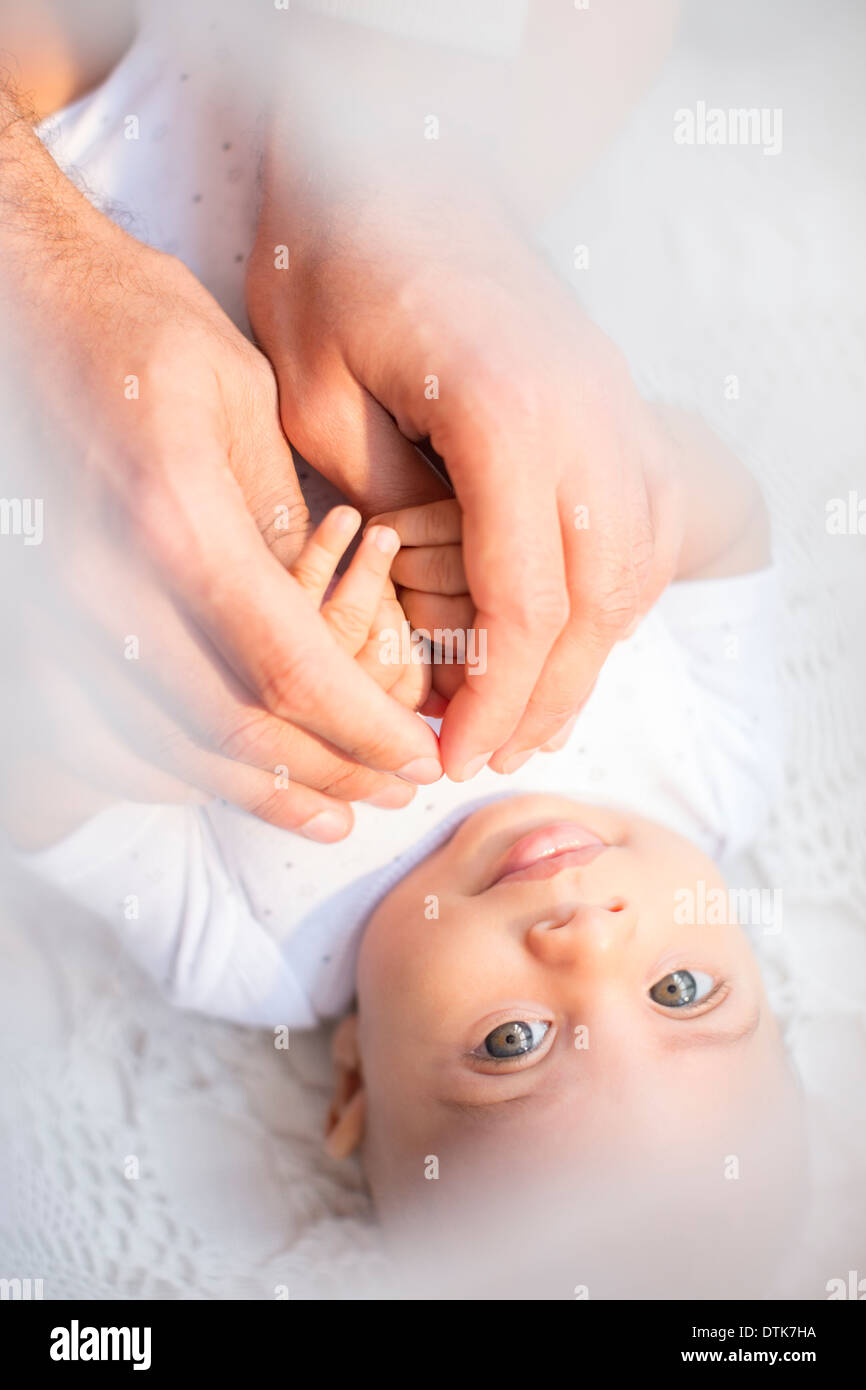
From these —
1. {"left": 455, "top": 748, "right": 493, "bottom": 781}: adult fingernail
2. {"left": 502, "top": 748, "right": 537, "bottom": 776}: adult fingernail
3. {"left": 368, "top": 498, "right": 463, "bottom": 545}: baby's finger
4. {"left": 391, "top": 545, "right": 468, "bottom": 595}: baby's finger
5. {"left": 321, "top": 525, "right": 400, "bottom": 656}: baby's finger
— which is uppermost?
{"left": 368, "top": 498, "right": 463, "bottom": 545}: baby's finger

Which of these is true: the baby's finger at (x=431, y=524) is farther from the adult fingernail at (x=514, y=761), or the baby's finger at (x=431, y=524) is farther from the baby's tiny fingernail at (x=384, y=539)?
the adult fingernail at (x=514, y=761)

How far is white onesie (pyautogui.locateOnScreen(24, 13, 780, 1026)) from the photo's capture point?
1.23 m

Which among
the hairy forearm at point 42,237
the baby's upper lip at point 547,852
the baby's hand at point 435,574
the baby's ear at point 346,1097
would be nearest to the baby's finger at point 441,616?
the baby's hand at point 435,574

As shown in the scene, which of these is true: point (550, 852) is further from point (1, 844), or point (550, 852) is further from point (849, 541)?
point (849, 541)

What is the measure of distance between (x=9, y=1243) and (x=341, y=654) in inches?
36.8

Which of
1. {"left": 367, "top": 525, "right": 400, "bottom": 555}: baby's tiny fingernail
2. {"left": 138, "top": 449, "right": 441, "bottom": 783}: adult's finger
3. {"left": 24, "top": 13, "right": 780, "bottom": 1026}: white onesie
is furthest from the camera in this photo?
{"left": 24, "top": 13, "right": 780, "bottom": 1026}: white onesie

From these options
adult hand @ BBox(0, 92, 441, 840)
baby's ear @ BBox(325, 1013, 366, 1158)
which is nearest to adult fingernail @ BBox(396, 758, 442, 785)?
adult hand @ BBox(0, 92, 441, 840)

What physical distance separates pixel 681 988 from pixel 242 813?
21.3 inches

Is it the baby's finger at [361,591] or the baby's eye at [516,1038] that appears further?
the baby's eye at [516,1038]

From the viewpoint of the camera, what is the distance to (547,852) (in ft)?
3.77

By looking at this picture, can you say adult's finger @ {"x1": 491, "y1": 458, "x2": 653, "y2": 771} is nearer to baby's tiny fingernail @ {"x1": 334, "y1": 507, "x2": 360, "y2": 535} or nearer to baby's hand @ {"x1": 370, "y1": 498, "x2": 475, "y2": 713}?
baby's hand @ {"x1": 370, "y1": 498, "x2": 475, "y2": 713}

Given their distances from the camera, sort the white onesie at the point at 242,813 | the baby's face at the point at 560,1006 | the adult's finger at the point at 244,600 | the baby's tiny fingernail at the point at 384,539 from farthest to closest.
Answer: the white onesie at the point at 242,813
the baby's face at the point at 560,1006
the baby's tiny fingernail at the point at 384,539
the adult's finger at the point at 244,600

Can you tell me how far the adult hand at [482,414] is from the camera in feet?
3.02

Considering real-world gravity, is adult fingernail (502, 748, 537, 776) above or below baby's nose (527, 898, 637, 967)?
above
